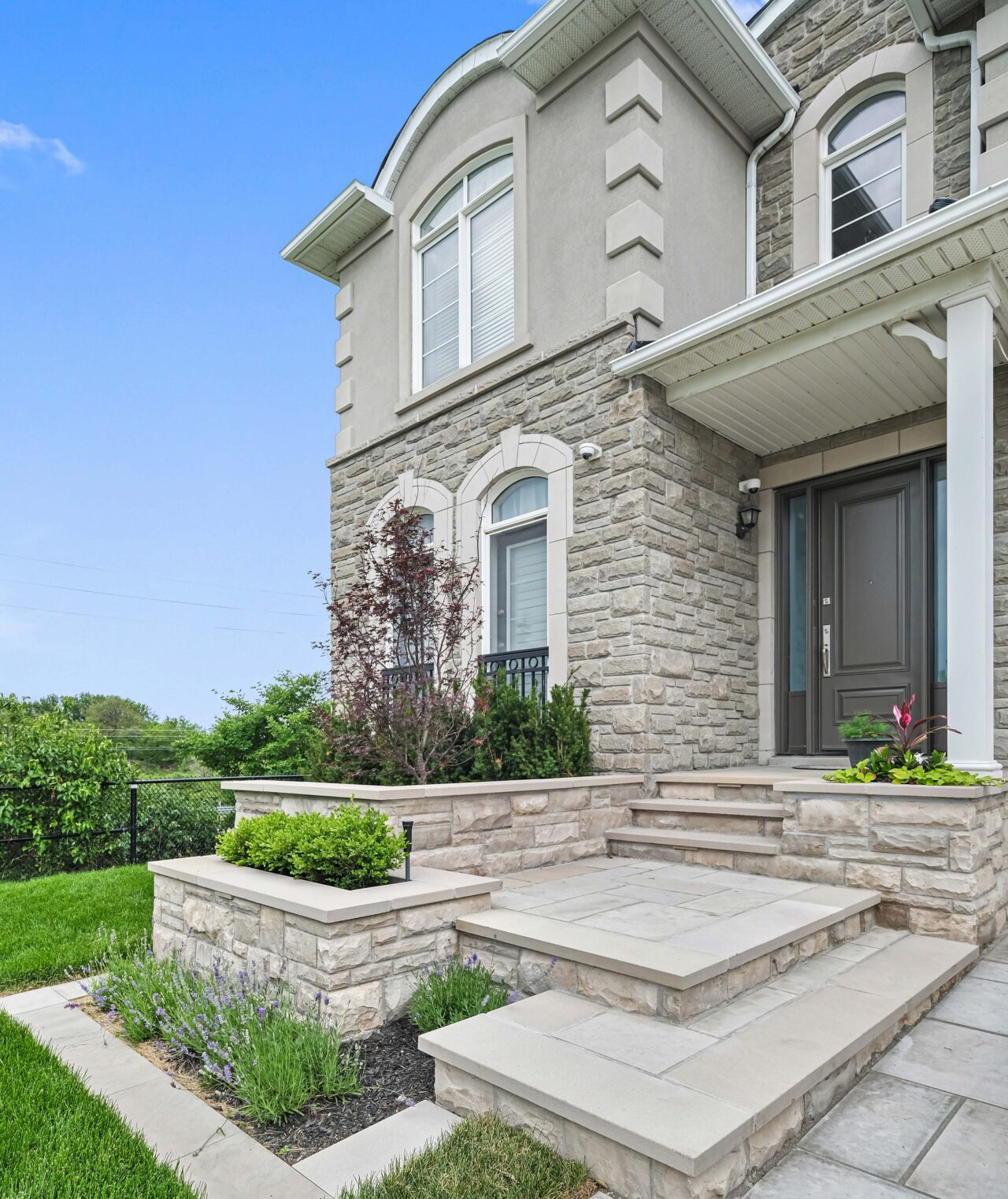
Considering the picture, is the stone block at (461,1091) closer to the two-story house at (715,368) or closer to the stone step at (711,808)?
the stone step at (711,808)

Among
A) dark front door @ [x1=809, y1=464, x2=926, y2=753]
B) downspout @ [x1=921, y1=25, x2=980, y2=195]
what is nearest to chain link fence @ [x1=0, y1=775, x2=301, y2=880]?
dark front door @ [x1=809, y1=464, x2=926, y2=753]

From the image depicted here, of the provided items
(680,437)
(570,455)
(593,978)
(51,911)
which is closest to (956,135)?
(680,437)

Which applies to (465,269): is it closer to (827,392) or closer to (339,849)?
(827,392)

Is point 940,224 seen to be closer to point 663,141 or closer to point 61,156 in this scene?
point 663,141

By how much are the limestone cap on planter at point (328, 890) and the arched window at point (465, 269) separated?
16.2 ft

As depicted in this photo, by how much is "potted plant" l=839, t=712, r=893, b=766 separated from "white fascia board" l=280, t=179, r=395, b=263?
6.70 metres

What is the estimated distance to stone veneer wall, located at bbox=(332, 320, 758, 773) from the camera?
19.1 ft

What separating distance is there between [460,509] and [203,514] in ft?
96.0

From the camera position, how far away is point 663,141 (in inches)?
248

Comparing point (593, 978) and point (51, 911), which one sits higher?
point (593, 978)

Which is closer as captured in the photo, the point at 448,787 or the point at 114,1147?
the point at 114,1147

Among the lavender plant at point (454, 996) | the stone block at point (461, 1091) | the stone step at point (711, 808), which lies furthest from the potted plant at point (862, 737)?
the stone block at point (461, 1091)

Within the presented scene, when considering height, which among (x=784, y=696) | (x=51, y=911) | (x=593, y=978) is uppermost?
(x=784, y=696)

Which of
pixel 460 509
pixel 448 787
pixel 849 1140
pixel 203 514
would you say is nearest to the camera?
pixel 849 1140
